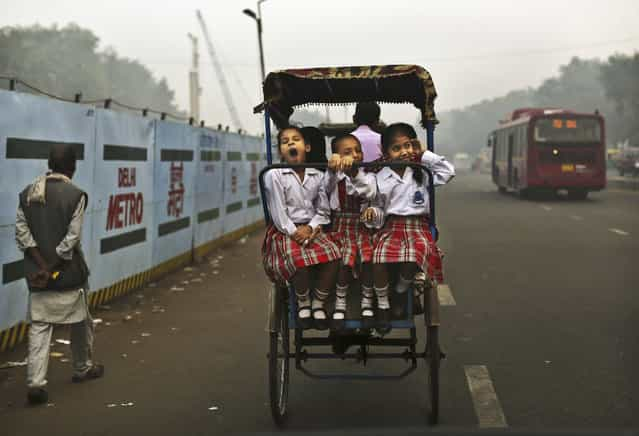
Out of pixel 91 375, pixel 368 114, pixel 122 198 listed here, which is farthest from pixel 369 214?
pixel 122 198

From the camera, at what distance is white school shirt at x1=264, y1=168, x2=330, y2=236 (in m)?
4.94

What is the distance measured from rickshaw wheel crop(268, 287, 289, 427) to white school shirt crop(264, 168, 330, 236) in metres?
0.41

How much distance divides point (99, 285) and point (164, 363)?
2.70m

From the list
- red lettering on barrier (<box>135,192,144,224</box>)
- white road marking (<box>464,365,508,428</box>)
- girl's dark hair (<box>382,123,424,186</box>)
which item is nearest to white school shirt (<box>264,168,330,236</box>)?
girl's dark hair (<box>382,123,424,186</box>)

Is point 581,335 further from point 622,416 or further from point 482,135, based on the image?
point 482,135

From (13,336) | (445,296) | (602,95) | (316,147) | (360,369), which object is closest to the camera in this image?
(316,147)

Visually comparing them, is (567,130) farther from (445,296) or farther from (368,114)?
(368,114)

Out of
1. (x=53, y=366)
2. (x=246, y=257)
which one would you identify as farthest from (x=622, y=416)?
(x=246, y=257)

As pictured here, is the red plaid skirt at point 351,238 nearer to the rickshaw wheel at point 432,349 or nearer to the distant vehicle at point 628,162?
the rickshaw wheel at point 432,349

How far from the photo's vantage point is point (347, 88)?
6.66 metres

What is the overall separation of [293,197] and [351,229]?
369 mm

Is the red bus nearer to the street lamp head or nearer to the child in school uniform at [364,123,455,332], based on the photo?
the street lamp head

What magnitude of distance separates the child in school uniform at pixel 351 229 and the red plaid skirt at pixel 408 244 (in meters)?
0.08

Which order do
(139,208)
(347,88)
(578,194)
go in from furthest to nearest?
(578,194)
(139,208)
(347,88)
